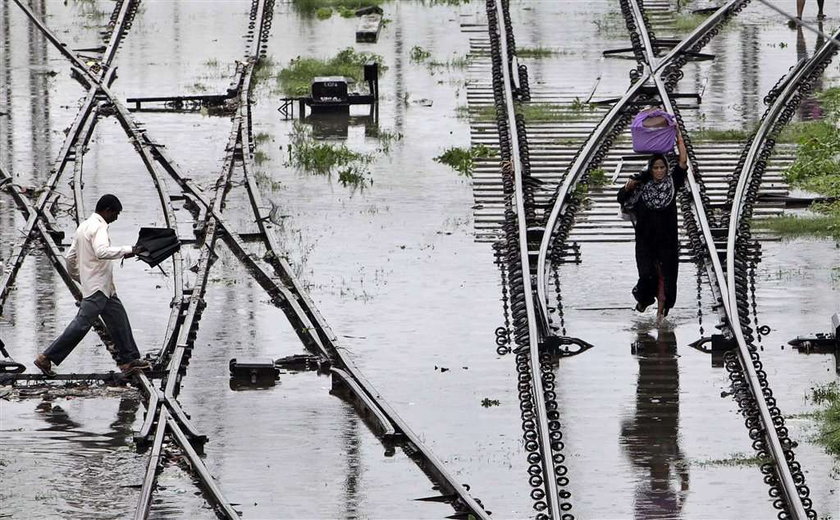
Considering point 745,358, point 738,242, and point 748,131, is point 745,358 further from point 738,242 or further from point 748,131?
point 748,131

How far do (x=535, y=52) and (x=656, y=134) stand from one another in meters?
12.7

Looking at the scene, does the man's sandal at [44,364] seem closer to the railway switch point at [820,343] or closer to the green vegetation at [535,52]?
the railway switch point at [820,343]

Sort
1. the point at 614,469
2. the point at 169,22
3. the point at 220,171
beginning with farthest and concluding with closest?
1. the point at 169,22
2. the point at 220,171
3. the point at 614,469

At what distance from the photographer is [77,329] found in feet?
50.2

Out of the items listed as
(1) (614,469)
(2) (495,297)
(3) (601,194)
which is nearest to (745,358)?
(1) (614,469)

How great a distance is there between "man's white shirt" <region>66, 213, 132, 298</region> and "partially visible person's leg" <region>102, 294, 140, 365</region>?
4.1 inches

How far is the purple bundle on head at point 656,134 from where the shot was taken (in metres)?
18.6

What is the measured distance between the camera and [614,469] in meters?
13.3

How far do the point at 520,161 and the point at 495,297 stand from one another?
459 cm

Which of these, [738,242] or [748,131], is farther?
[748,131]

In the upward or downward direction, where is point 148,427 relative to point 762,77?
downward

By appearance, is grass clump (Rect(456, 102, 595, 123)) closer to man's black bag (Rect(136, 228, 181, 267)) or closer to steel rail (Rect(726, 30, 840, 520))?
steel rail (Rect(726, 30, 840, 520))

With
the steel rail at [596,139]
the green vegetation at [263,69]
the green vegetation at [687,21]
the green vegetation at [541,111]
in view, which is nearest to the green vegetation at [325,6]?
the green vegetation at [263,69]

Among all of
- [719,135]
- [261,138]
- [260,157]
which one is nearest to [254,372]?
[260,157]
